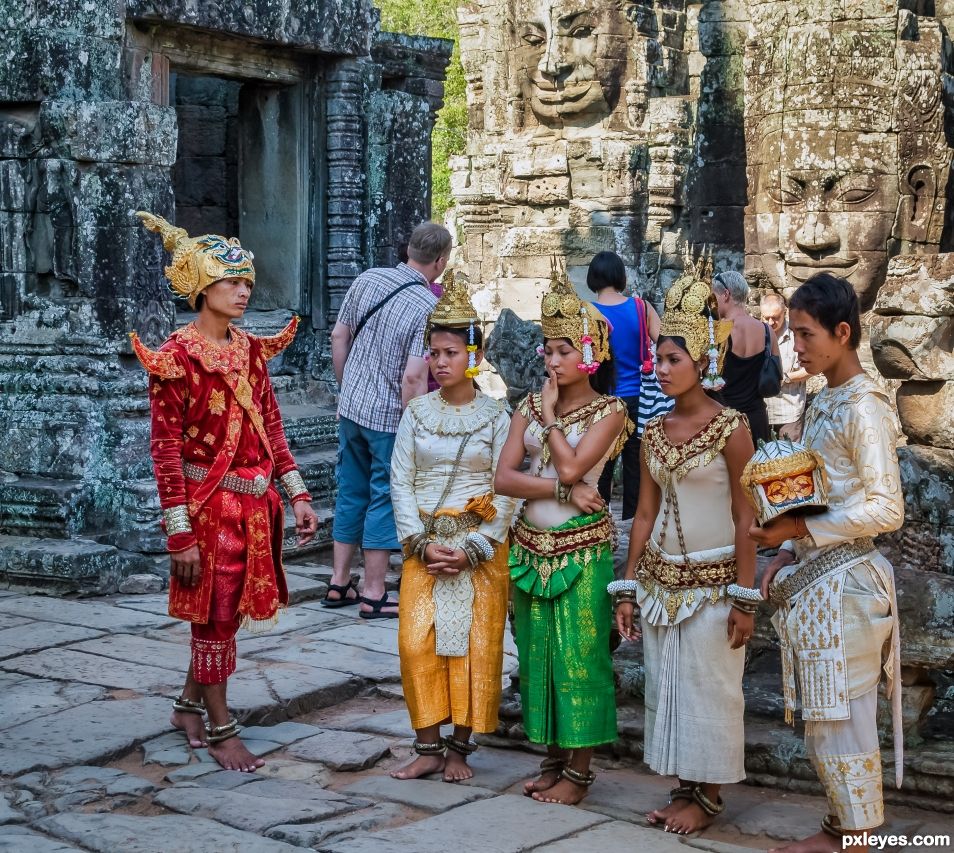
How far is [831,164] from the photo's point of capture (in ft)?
36.3

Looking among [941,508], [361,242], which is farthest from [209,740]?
[361,242]

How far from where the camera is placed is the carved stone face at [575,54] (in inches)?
651

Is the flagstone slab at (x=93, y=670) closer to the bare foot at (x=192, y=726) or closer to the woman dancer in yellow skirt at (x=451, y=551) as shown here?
the bare foot at (x=192, y=726)

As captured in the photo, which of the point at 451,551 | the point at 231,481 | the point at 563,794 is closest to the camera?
the point at 563,794

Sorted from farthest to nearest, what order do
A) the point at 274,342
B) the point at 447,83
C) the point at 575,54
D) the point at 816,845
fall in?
1. the point at 447,83
2. the point at 575,54
3. the point at 274,342
4. the point at 816,845

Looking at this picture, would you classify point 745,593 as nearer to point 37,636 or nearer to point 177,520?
point 177,520

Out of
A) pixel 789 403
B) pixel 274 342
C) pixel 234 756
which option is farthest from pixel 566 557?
pixel 789 403

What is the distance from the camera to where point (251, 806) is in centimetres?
425

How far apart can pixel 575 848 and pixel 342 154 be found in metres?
6.05

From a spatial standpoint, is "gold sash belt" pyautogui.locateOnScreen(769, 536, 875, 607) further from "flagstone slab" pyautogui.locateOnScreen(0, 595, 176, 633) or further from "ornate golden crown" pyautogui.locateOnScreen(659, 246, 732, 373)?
"flagstone slab" pyautogui.locateOnScreen(0, 595, 176, 633)

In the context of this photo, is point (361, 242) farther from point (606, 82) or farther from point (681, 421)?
point (606, 82)

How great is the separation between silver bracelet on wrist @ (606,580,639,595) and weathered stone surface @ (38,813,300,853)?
46.7 inches

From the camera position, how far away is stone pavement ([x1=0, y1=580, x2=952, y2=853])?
4.04 m

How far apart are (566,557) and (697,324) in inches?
32.5
